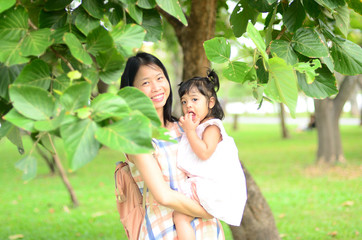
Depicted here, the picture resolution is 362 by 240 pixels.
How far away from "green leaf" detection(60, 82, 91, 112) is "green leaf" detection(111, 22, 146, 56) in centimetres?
18

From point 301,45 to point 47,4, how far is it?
993mm

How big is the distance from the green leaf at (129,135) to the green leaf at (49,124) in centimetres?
11

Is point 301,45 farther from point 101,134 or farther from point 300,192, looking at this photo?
point 300,192

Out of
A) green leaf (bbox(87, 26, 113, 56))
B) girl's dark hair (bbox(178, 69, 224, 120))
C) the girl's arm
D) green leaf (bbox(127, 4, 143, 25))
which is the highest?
green leaf (bbox(127, 4, 143, 25))

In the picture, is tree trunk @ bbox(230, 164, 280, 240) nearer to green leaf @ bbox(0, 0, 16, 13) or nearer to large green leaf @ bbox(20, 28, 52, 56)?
large green leaf @ bbox(20, 28, 52, 56)

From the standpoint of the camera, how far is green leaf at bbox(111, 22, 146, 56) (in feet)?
4.26

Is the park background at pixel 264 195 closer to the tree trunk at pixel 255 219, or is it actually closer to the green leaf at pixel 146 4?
the green leaf at pixel 146 4

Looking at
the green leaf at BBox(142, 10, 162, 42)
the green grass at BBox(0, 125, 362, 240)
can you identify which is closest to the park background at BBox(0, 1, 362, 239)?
the green grass at BBox(0, 125, 362, 240)

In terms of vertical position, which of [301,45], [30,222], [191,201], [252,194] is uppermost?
[301,45]

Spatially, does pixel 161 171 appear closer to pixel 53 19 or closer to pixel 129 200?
pixel 129 200

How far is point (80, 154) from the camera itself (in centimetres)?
109

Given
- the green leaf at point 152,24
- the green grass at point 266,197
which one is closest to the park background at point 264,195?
the green grass at point 266,197

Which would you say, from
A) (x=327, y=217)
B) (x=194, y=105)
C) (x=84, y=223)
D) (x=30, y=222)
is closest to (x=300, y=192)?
(x=327, y=217)

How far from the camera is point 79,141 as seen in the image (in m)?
1.10
